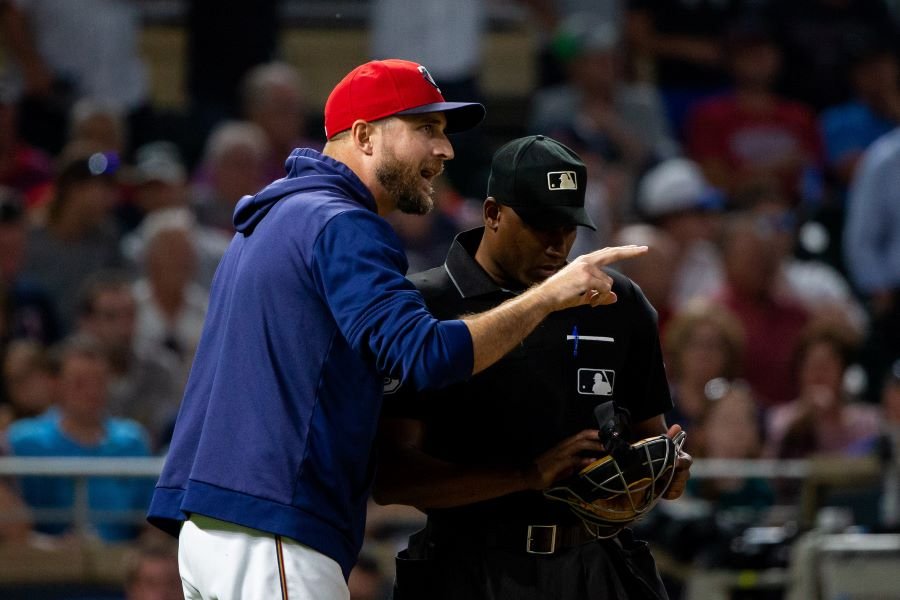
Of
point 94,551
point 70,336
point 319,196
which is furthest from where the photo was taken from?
point 70,336

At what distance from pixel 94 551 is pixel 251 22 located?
467 centimetres

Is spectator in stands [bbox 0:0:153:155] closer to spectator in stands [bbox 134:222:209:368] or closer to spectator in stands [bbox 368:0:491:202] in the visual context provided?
spectator in stands [bbox 368:0:491:202]

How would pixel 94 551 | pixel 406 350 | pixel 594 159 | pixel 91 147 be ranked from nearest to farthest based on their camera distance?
pixel 406 350 < pixel 94 551 < pixel 91 147 < pixel 594 159

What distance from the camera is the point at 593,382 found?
4098 millimetres

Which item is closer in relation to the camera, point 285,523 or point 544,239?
point 285,523

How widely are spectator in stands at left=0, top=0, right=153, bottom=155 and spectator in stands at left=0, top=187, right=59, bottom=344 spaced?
1.62 metres

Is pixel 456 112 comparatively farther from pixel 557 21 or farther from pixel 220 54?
pixel 557 21

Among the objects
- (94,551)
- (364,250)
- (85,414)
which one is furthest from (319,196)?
(85,414)

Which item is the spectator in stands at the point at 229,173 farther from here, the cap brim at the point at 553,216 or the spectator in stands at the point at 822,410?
the cap brim at the point at 553,216

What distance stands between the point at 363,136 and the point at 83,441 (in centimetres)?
415

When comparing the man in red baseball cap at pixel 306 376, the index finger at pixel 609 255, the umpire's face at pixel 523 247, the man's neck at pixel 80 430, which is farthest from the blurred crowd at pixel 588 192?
the index finger at pixel 609 255

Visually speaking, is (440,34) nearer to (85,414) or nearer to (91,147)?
(91,147)

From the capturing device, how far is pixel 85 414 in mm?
7590

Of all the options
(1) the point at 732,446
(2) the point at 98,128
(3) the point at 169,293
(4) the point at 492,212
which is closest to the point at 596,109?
(2) the point at 98,128
